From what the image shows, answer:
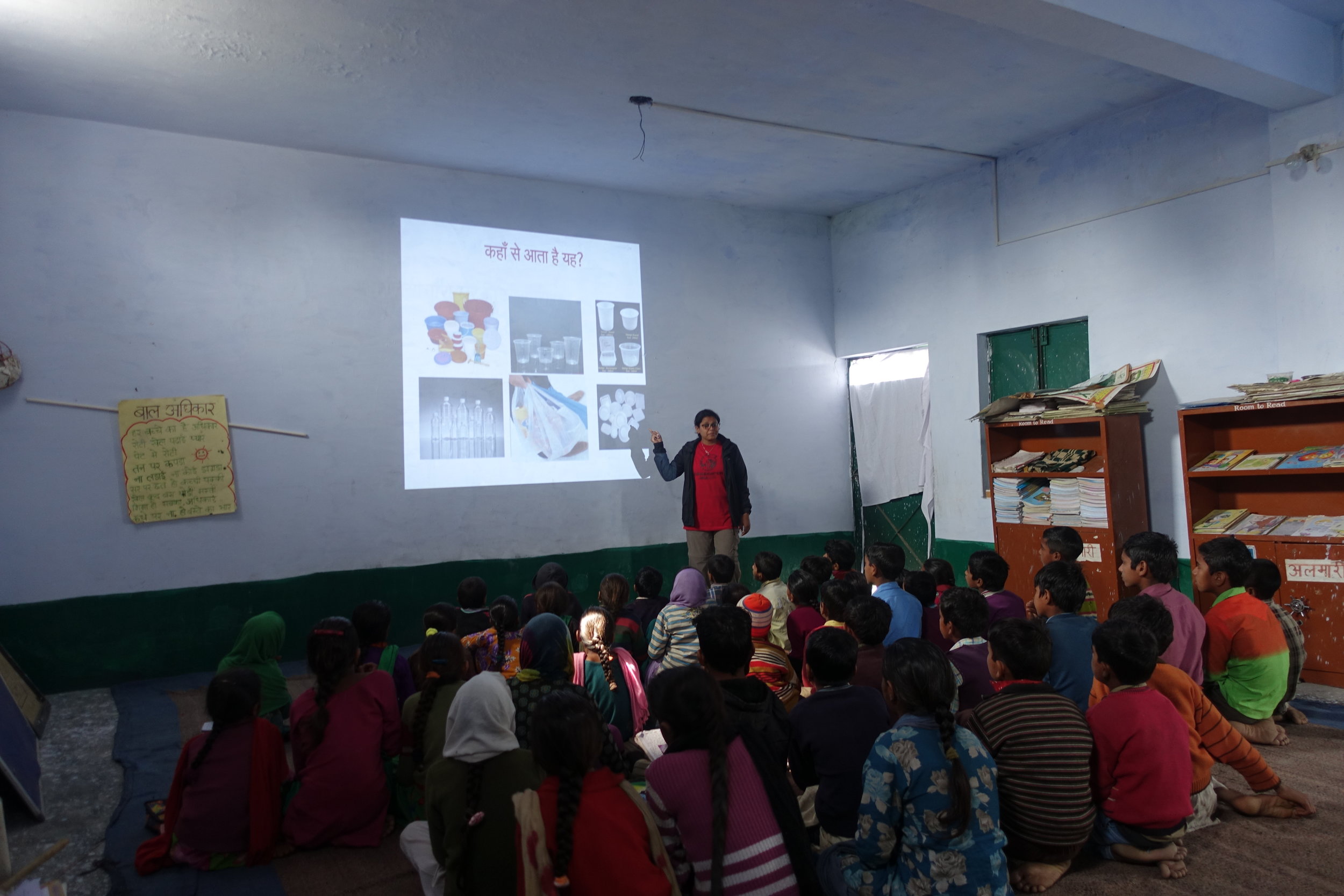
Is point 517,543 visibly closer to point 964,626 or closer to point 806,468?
point 806,468

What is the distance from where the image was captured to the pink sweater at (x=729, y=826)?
5.42 ft

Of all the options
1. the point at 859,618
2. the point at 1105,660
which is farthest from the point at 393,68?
the point at 1105,660

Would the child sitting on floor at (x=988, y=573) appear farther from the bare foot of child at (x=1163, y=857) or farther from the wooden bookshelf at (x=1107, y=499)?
the wooden bookshelf at (x=1107, y=499)

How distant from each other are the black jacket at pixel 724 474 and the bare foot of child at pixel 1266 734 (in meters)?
2.96

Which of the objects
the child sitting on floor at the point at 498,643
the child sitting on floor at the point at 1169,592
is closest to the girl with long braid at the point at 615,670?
the child sitting on floor at the point at 498,643

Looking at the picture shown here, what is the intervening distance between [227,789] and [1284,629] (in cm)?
380

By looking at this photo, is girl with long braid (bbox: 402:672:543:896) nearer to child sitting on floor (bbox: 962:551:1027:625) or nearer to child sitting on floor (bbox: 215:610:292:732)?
child sitting on floor (bbox: 215:610:292:732)

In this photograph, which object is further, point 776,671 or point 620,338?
point 620,338

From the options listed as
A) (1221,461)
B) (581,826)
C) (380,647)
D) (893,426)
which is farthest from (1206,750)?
(893,426)

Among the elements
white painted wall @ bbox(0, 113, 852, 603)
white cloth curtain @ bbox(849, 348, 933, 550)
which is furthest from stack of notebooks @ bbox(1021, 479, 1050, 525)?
white painted wall @ bbox(0, 113, 852, 603)

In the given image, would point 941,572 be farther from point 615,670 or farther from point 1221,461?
point 1221,461

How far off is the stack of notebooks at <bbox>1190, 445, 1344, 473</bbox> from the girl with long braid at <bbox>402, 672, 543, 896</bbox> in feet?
12.6

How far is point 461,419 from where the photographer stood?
5.43m

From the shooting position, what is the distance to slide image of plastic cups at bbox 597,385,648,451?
5.91m
